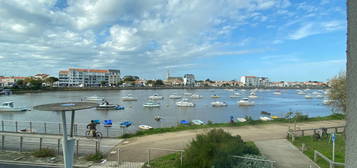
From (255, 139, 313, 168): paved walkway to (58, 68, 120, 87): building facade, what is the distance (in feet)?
472

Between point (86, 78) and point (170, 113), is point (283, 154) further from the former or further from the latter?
point (86, 78)

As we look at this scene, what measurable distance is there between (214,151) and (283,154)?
4.45 meters

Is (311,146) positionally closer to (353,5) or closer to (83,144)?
(353,5)

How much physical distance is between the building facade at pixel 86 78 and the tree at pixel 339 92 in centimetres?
14367

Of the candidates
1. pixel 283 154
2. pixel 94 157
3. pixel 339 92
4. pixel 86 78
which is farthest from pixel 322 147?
pixel 86 78

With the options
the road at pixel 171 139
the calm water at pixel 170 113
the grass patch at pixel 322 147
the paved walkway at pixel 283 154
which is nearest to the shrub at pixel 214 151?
the paved walkway at pixel 283 154

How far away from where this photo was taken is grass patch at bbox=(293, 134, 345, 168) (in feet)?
30.1

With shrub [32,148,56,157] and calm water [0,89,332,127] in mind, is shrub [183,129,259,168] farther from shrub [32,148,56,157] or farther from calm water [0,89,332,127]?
calm water [0,89,332,127]

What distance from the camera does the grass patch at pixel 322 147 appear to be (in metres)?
9.17

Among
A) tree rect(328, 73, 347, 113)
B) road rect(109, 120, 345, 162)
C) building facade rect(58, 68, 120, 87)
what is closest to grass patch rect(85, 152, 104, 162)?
road rect(109, 120, 345, 162)

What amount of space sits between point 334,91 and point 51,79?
149m

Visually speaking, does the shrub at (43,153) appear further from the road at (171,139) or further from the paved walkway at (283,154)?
the paved walkway at (283,154)

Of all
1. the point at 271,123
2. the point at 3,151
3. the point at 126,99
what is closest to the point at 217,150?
Answer: the point at 3,151

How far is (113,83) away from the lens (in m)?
158
